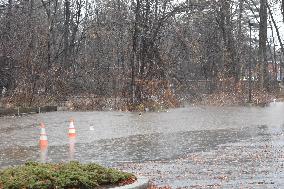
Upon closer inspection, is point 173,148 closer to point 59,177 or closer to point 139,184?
point 139,184

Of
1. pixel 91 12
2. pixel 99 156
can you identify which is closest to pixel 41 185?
pixel 99 156

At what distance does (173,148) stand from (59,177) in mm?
8654

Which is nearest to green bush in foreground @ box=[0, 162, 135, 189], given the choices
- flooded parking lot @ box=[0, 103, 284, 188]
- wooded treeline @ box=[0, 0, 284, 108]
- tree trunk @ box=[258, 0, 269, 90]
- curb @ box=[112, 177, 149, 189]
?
curb @ box=[112, 177, 149, 189]

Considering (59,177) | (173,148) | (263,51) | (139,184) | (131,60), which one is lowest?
(173,148)

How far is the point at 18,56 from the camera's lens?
114 ft

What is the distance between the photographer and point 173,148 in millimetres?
16344

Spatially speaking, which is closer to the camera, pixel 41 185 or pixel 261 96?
pixel 41 185

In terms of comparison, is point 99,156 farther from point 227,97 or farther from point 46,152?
point 227,97

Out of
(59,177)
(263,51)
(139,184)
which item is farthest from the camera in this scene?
(263,51)

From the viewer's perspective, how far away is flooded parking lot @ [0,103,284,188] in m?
11.2

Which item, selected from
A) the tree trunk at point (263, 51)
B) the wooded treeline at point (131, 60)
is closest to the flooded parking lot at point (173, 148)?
the wooded treeline at point (131, 60)

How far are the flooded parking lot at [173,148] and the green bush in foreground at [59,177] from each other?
1.93 meters

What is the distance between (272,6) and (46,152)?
149 feet

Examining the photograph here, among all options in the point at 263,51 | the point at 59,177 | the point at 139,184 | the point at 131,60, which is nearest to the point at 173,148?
the point at 139,184
